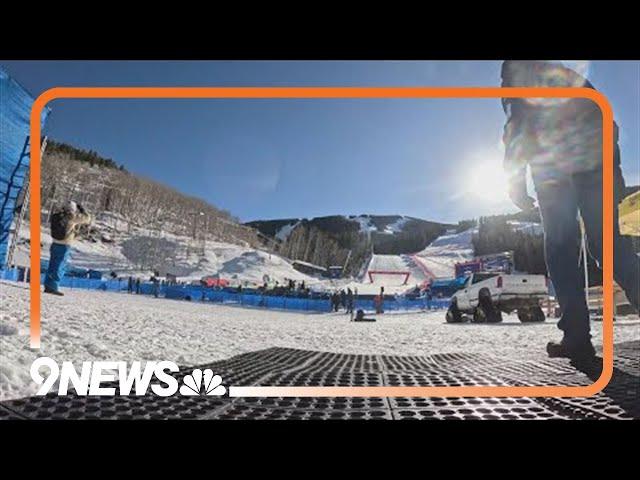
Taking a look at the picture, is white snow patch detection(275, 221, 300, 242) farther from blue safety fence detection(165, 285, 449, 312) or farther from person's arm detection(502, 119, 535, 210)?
person's arm detection(502, 119, 535, 210)

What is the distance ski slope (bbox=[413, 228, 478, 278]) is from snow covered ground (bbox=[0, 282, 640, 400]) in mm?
332

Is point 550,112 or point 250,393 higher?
point 550,112

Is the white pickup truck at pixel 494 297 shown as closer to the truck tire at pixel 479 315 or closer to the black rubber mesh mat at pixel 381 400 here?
the truck tire at pixel 479 315

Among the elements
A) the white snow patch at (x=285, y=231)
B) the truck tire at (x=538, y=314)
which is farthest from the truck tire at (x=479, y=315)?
the white snow patch at (x=285, y=231)

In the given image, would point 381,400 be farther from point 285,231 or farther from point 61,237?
point 61,237

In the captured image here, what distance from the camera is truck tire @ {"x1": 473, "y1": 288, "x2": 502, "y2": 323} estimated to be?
2.49 m

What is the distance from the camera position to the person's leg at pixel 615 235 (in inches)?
74.5

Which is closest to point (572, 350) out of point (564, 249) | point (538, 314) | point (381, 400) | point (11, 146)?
point (538, 314)

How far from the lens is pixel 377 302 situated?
3.47 m

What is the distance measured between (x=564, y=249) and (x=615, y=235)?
0.22 metres

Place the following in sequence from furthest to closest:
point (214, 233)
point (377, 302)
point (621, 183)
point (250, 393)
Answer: point (377, 302) → point (214, 233) → point (621, 183) → point (250, 393)
